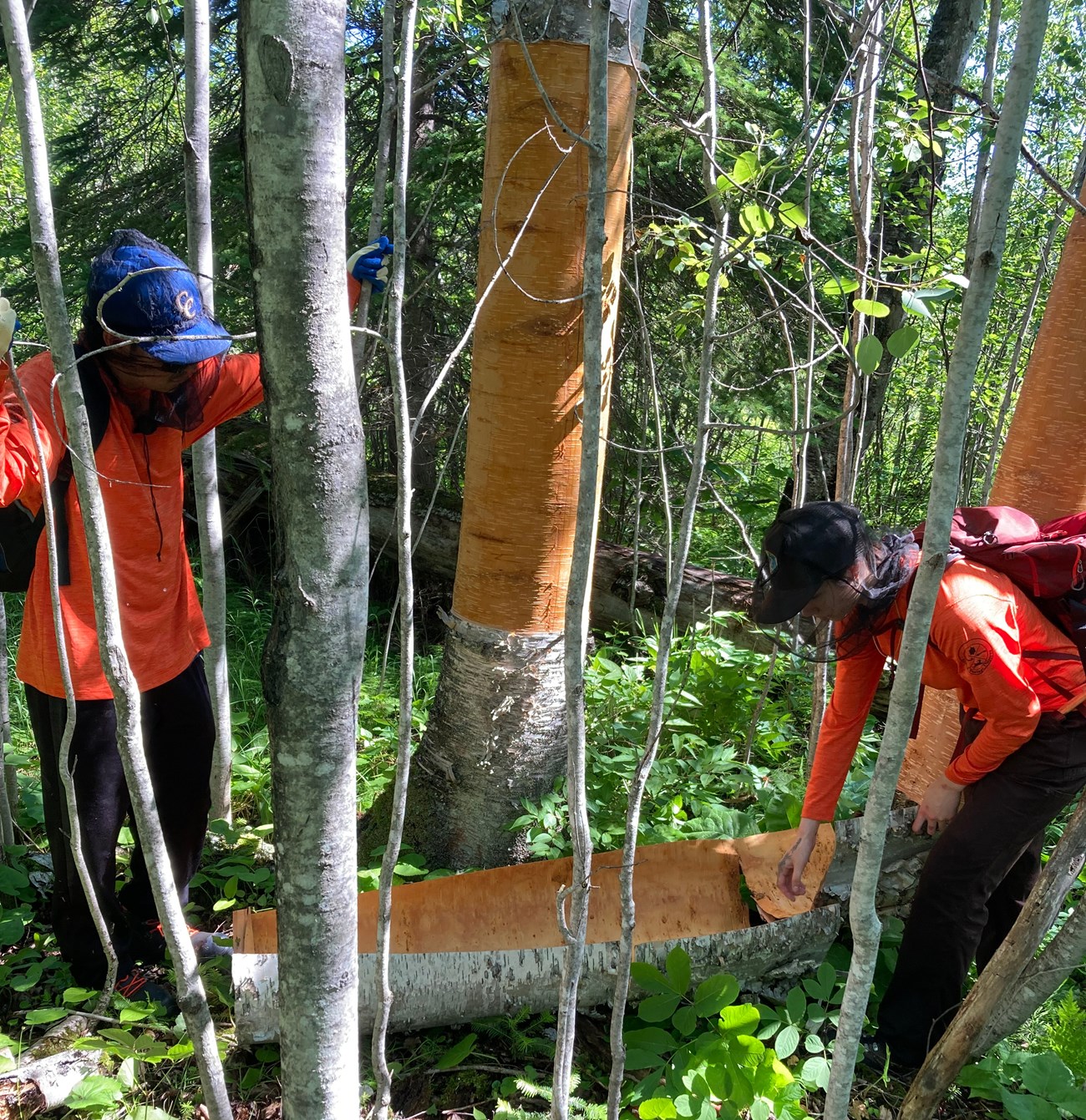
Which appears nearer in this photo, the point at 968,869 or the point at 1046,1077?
the point at 1046,1077

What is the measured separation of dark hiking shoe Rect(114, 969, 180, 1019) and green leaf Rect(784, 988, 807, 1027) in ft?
5.56

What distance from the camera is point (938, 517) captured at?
113cm

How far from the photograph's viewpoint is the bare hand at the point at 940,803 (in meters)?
2.57

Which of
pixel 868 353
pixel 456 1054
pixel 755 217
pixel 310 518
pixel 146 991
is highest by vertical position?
pixel 755 217

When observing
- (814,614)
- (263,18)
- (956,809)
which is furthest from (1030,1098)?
(263,18)

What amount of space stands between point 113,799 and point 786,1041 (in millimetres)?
1878

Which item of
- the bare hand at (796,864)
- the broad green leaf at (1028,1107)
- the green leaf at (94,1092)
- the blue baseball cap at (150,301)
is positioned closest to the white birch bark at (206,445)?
the blue baseball cap at (150,301)

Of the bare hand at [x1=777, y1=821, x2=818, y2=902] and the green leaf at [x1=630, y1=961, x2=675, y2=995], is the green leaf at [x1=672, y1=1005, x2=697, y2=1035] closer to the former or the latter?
the green leaf at [x1=630, y1=961, x2=675, y2=995]

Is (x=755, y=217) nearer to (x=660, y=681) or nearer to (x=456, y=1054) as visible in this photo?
(x=660, y=681)

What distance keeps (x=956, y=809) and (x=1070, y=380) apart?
4.52ft

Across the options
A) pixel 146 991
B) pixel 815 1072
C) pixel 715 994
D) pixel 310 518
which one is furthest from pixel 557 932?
pixel 310 518

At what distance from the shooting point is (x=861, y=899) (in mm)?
1262

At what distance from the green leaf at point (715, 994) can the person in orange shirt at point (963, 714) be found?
1.75 ft

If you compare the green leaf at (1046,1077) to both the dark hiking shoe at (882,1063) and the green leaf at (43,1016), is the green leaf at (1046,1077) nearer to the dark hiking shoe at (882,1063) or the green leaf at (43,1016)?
the dark hiking shoe at (882,1063)
